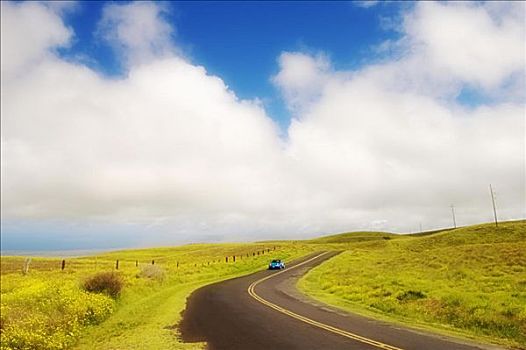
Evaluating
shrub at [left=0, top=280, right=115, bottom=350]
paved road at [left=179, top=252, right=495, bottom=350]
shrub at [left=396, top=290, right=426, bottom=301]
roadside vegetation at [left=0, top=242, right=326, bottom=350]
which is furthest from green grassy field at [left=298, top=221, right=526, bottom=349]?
shrub at [left=0, top=280, right=115, bottom=350]

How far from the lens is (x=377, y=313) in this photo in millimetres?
21844

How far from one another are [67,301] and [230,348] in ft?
43.1

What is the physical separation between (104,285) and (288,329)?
15799 mm

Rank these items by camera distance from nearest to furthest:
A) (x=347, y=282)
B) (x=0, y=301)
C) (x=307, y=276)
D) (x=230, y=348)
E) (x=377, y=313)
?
(x=230, y=348) → (x=377, y=313) → (x=0, y=301) → (x=347, y=282) → (x=307, y=276)

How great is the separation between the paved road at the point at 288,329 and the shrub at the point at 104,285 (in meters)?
5.17

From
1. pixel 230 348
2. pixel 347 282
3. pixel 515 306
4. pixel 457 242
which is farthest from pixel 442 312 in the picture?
pixel 457 242

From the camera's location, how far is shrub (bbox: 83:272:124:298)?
2744cm

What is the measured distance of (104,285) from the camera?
2781 cm

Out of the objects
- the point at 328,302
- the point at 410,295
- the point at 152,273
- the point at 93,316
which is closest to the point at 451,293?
the point at 410,295

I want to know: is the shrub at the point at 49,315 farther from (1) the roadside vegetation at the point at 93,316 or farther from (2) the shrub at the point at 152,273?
(2) the shrub at the point at 152,273

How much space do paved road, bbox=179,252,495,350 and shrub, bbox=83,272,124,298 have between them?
17.0ft

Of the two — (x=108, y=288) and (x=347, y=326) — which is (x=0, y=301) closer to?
(x=108, y=288)

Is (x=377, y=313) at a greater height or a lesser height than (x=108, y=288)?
lesser

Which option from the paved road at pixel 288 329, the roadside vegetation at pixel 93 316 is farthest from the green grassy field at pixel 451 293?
the roadside vegetation at pixel 93 316
